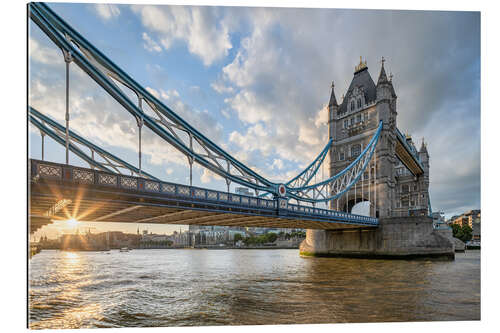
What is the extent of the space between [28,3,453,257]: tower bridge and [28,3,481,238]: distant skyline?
0.48 metres

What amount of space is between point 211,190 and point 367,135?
24239 mm

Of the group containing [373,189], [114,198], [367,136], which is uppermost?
[367,136]

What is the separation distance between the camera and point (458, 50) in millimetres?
8992

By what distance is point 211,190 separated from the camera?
12008mm

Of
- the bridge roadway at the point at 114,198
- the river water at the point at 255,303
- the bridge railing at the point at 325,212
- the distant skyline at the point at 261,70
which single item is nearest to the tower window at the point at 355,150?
the bridge railing at the point at 325,212

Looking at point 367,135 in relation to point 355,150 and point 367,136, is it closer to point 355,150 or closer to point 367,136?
point 367,136

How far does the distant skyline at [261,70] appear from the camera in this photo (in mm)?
7688

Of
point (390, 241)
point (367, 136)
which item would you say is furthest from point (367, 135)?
point (390, 241)

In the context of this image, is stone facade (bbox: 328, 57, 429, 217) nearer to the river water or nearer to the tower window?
the tower window

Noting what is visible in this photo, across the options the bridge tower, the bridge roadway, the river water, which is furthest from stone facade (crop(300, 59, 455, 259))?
the bridge roadway

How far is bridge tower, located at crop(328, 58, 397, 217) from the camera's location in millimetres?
30000

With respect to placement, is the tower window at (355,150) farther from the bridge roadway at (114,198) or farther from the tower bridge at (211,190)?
the bridge roadway at (114,198)

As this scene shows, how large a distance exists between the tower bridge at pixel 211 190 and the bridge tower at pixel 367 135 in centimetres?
10
